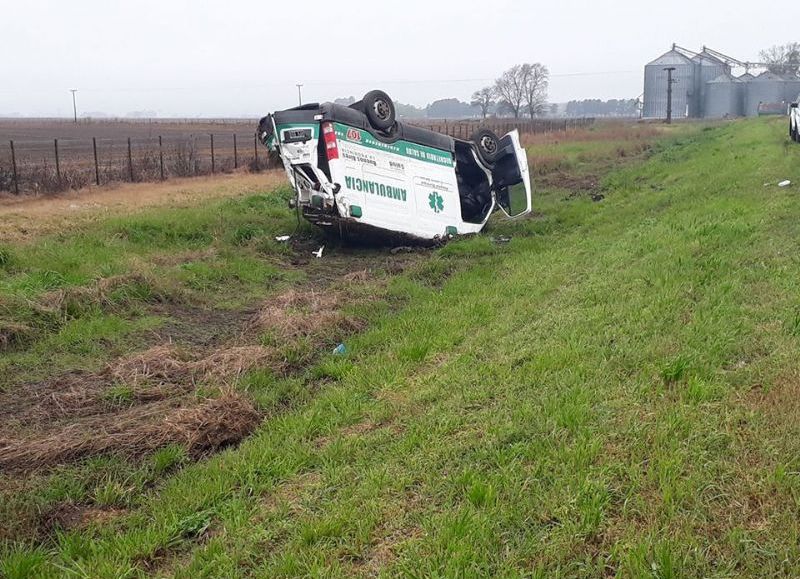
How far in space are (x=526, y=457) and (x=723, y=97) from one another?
3371 inches

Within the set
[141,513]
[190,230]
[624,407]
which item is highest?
[190,230]

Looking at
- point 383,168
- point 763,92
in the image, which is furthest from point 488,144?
point 763,92

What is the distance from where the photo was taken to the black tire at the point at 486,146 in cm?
1325

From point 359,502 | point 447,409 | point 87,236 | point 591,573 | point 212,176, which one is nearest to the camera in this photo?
point 591,573

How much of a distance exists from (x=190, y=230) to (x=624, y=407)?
961 cm

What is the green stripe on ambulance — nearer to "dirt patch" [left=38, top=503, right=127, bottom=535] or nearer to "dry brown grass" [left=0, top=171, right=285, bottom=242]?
"dry brown grass" [left=0, top=171, right=285, bottom=242]

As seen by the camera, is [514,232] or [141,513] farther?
[514,232]

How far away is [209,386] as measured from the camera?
18.7 feet

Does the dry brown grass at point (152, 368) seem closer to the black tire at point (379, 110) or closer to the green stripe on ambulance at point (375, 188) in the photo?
the green stripe on ambulance at point (375, 188)

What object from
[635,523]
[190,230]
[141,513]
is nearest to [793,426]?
[635,523]

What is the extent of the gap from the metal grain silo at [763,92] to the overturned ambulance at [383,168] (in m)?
74.9

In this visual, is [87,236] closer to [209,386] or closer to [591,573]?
[209,386]

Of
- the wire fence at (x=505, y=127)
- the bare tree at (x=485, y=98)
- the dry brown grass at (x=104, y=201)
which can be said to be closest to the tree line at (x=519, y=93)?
the bare tree at (x=485, y=98)

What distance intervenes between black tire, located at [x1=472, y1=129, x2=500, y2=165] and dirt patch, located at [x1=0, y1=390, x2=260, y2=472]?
912 cm
